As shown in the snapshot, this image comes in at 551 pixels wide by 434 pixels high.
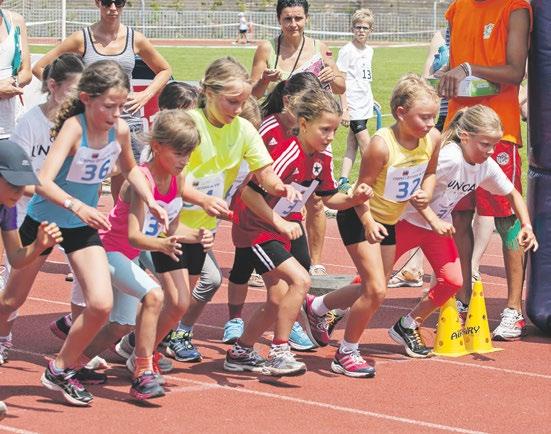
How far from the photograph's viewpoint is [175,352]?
729 centimetres

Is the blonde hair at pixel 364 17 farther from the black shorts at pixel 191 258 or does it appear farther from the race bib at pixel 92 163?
the race bib at pixel 92 163

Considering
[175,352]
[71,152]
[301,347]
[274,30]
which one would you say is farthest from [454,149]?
[274,30]

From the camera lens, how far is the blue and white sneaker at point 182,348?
725cm

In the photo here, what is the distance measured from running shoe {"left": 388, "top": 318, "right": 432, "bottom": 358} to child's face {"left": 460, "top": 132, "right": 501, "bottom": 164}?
1.05 meters

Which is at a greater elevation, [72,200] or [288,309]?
[72,200]

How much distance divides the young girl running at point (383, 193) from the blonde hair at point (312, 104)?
40 cm

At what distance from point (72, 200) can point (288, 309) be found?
143 cm

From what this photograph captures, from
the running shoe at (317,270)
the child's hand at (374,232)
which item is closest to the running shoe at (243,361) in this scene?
the child's hand at (374,232)

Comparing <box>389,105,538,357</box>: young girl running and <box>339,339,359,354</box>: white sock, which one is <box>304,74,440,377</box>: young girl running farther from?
<box>389,105,538,357</box>: young girl running

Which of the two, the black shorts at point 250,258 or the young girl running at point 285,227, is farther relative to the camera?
the black shorts at point 250,258

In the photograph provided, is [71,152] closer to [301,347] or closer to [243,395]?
[243,395]

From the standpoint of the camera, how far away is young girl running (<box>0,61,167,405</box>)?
6.08m

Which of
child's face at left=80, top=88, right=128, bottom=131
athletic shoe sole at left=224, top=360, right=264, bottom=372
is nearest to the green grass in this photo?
athletic shoe sole at left=224, top=360, right=264, bottom=372

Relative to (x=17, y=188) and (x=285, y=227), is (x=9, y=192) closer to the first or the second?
(x=17, y=188)
